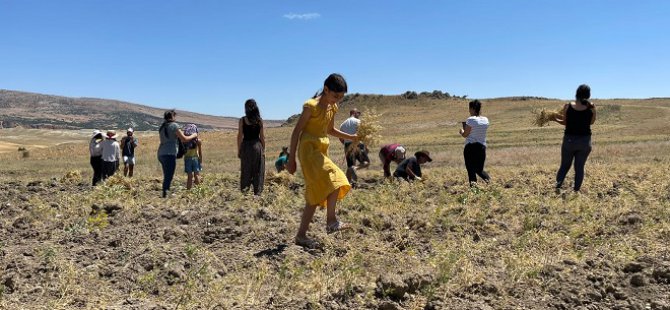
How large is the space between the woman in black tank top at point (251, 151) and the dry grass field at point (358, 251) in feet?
1.36

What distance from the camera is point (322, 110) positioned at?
5.11 metres

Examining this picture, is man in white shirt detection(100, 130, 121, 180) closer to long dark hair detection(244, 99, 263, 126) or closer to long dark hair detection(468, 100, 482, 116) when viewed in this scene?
long dark hair detection(244, 99, 263, 126)

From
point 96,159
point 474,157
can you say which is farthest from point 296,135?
point 96,159

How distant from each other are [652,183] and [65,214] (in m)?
8.14

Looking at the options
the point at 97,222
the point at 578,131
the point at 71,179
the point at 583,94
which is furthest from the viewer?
the point at 71,179

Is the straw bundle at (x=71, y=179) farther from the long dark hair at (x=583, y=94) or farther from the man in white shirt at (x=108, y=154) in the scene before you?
the long dark hair at (x=583, y=94)

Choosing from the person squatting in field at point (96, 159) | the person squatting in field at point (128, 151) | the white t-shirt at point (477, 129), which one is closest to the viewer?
the white t-shirt at point (477, 129)

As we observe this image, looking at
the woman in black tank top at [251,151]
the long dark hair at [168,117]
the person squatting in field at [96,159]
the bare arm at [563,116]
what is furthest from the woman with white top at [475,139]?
the person squatting in field at [96,159]

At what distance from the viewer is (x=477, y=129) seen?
28.5 ft

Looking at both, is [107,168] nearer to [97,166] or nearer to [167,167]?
[97,166]

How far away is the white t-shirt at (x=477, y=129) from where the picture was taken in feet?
28.5

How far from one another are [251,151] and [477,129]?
3.47m

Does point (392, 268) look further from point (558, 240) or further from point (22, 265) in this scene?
point (22, 265)

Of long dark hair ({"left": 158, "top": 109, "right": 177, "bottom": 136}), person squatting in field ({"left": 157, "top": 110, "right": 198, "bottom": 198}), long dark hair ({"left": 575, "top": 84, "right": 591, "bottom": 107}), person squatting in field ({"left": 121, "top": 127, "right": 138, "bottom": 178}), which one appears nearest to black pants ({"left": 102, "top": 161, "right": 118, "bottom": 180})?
person squatting in field ({"left": 121, "top": 127, "right": 138, "bottom": 178})
